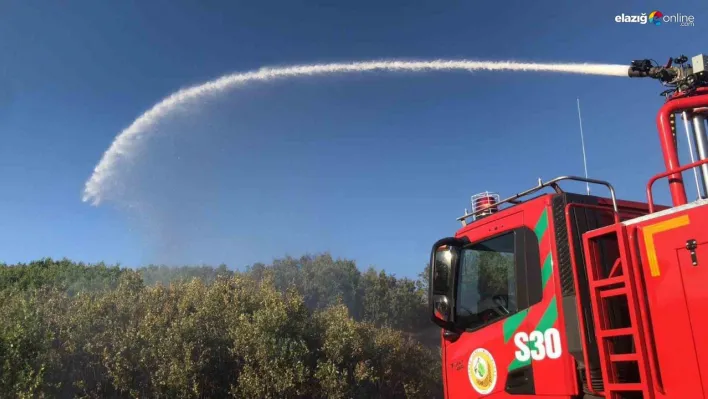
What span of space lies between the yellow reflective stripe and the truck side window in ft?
4.64

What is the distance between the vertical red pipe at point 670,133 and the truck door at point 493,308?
1.45 metres

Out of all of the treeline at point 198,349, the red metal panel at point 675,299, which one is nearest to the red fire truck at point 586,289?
the red metal panel at point 675,299

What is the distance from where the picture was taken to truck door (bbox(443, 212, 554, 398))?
4.68 meters

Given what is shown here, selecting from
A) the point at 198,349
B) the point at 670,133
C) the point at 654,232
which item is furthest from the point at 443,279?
the point at 198,349

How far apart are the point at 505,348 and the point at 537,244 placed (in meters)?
1.09

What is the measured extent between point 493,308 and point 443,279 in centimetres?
59

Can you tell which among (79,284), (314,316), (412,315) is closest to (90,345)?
(314,316)

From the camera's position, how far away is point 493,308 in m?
5.02

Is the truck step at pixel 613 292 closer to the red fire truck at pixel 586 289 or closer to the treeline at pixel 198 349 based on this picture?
the red fire truck at pixel 586 289

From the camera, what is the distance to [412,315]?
3928 cm

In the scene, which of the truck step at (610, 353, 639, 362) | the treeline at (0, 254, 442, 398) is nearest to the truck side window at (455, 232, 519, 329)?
the truck step at (610, 353, 639, 362)

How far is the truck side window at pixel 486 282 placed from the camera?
4945 mm

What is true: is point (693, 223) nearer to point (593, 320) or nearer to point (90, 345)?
point (593, 320)

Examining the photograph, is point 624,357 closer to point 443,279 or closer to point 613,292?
point 613,292
